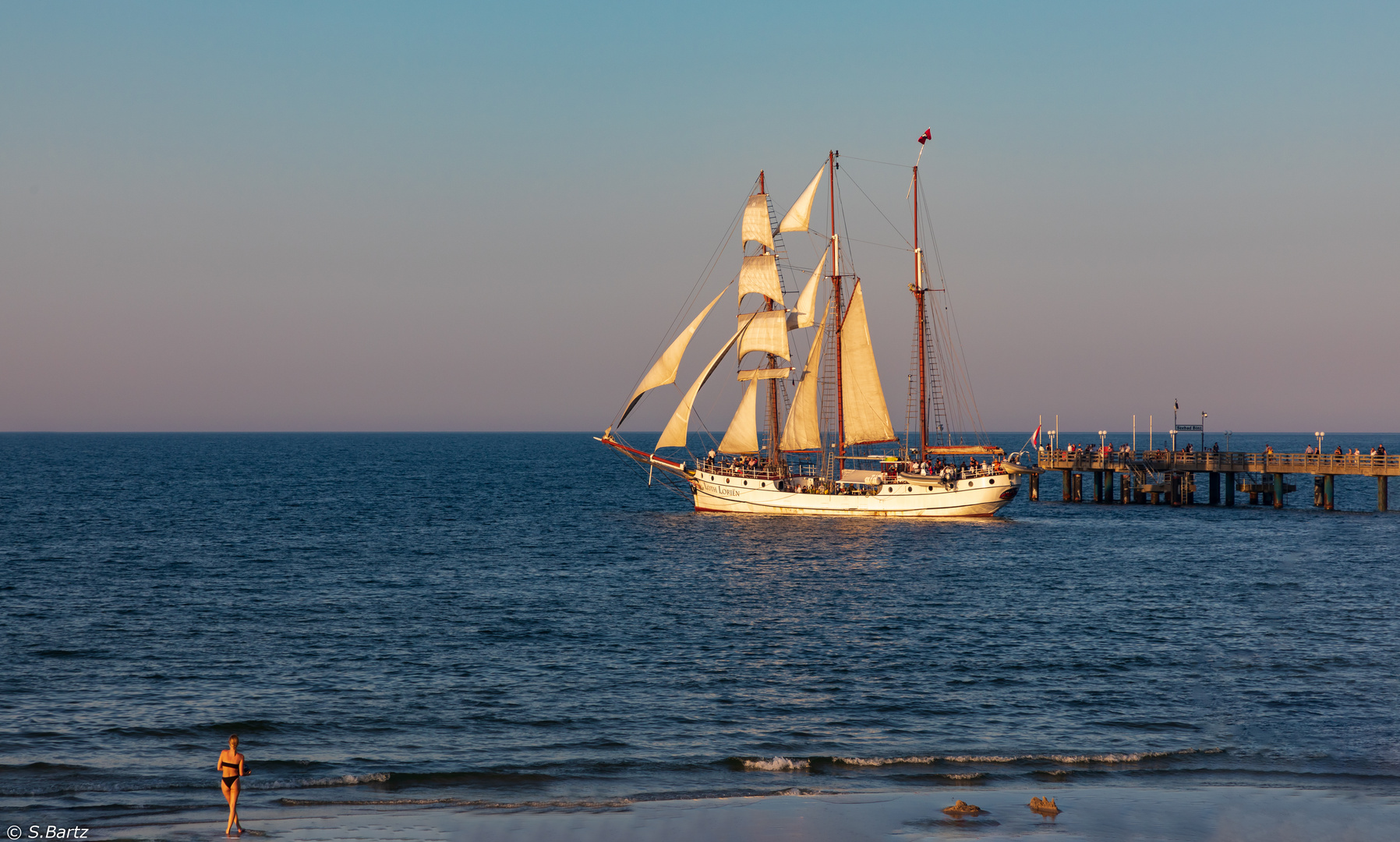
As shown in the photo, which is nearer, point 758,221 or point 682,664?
point 682,664

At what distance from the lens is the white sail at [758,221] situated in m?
84.8

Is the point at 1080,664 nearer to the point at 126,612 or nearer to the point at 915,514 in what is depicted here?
the point at 126,612

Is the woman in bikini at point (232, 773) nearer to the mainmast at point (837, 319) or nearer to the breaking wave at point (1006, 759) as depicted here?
the breaking wave at point (1006, 759)

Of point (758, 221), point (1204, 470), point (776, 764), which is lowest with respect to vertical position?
point (776, 764)

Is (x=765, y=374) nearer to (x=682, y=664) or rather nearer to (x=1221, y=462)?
(x=1221, y=462)

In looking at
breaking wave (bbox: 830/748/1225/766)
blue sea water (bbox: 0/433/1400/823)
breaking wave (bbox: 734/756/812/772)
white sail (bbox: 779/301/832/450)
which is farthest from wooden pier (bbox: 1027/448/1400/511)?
breaking wave (bbox: 734/756/812/772)

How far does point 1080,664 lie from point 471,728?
60.0ft

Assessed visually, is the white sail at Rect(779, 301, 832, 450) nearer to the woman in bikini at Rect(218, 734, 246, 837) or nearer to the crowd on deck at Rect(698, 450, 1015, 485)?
the crowd on deck at Rect(698, 450, 1015, 485)

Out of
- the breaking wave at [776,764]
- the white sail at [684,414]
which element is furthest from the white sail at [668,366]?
the breaking wave at [776,764]

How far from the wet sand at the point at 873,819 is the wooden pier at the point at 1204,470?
62994mm

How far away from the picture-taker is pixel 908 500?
77438 millimetres

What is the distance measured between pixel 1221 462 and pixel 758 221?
1517 inches

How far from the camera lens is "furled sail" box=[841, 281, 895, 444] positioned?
82.2m

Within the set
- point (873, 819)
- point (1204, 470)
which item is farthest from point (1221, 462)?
point (873, 819)
